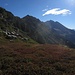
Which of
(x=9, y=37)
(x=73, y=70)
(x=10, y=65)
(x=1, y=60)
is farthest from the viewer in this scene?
(x=9, y=37)

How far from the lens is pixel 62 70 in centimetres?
2397

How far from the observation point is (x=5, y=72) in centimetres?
2238

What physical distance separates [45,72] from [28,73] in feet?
7.49

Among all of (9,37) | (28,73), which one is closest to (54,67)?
(28,73)

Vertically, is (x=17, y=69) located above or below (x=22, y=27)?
below

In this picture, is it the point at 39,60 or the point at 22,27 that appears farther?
the point at 22,27

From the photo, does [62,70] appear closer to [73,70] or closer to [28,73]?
[73,70]

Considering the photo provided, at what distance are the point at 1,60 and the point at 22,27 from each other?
13062 centimetres

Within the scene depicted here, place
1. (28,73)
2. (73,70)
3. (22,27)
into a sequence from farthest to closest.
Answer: (22,27) < (73,70) < (28,73)

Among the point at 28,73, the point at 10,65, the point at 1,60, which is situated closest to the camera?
the point at 28,73

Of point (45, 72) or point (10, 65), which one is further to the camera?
point (10, 65)

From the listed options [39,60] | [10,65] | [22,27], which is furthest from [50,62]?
[22,27]

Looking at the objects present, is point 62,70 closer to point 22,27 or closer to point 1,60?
point 1,60

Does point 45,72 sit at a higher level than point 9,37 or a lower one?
lower
